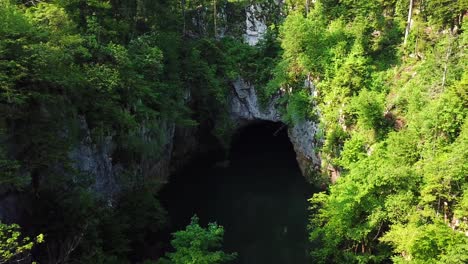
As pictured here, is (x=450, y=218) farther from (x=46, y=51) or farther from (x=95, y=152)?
(x=46, y=51)

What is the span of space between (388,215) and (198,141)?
2044 centimetres

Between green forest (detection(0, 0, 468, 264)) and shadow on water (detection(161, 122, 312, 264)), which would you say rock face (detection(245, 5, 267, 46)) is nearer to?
green forest (detection(0, 0, 468, 264))

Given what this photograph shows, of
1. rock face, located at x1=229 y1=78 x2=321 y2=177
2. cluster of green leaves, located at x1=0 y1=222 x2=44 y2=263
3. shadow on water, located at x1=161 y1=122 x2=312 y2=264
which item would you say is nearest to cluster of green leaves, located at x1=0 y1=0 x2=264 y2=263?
cluster of green leaves, located at x1=0 y1=222 x2=44 y2=263

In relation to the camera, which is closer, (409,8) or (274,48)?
(409,8)

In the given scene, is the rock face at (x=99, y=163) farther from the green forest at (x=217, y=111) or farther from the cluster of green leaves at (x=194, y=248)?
the cluster of green leaves at (x=194, y=248)

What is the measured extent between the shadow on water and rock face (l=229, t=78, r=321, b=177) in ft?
6.26

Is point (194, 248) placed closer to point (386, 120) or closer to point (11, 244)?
point (11, 244)

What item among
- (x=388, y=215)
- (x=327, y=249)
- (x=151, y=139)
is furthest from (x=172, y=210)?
(x=388, y=215)

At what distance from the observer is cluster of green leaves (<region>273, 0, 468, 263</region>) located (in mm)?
16562

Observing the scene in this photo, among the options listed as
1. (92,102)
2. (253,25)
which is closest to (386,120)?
(92,102)

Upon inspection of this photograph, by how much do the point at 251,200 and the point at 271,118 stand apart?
25.1 ft

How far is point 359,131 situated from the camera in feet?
79.8

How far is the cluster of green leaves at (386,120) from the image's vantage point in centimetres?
1656

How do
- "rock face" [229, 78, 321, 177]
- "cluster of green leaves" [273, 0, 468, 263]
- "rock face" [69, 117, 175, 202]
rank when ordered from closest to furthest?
"cluster of green leaves" [273, 0, 468, 263] < "rock face" [69, 117, 175, 202] < "rock face" [229, 78, 321, 177]
